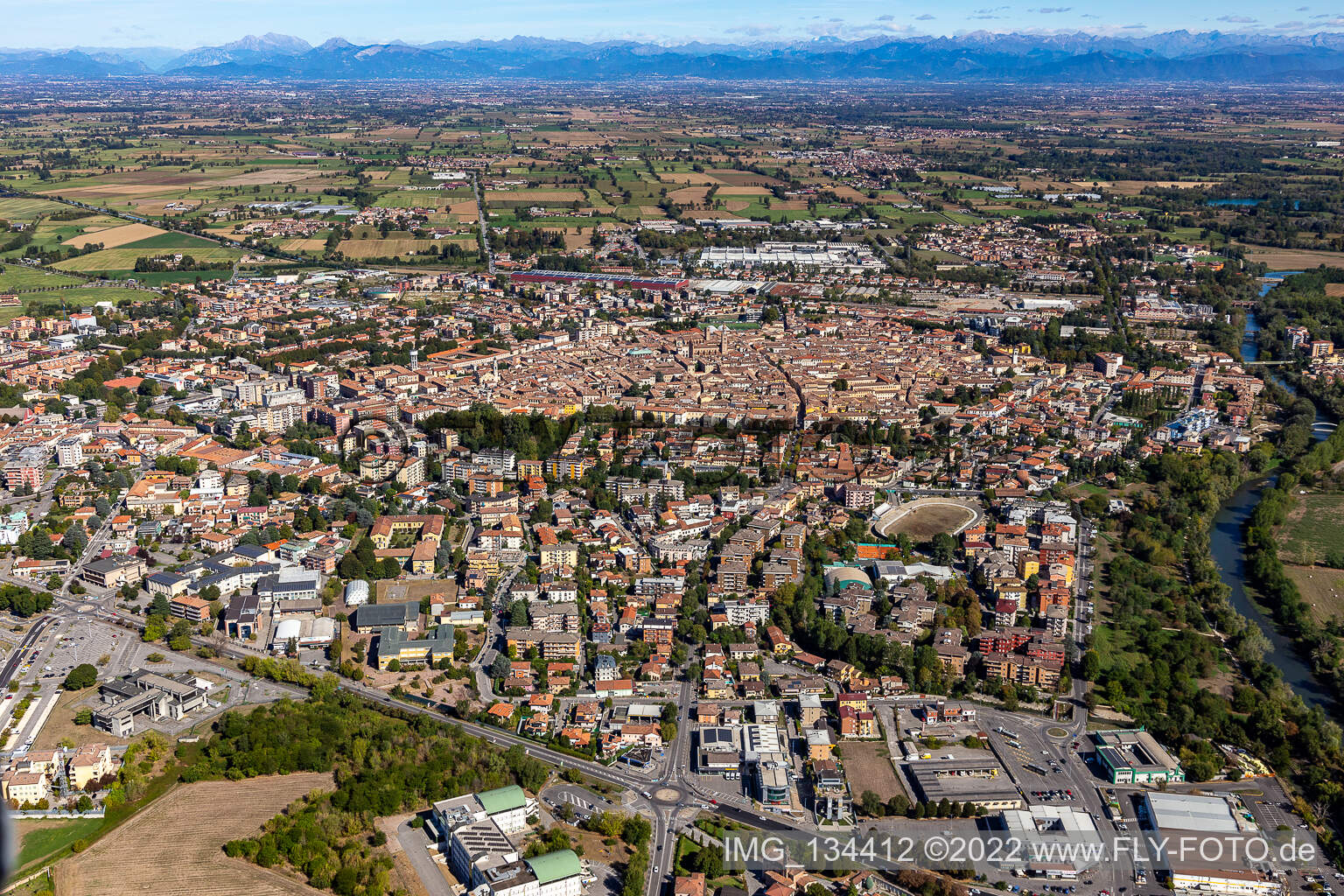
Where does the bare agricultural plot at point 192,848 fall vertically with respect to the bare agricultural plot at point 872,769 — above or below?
below

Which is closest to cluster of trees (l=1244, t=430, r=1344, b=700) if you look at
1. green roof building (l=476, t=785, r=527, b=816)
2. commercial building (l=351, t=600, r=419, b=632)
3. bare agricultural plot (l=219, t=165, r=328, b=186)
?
green roof building (l=476, t=785, r=527, b=816)

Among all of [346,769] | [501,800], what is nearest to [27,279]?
[346,769]

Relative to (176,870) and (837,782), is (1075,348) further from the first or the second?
(176,870)

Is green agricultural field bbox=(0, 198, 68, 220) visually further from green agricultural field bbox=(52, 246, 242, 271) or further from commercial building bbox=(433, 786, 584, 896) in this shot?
commercial building bbox=(433, 786, 584, 896)

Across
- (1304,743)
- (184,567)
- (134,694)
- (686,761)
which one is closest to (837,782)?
(686,761)

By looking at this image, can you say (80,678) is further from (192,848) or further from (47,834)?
(192,848)

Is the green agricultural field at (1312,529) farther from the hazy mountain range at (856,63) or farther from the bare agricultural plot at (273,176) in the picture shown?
the hazy mountain range at (856,63)

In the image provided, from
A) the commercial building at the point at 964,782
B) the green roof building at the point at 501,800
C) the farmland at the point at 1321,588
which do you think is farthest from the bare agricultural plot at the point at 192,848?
the farmland at the point at 1321,588

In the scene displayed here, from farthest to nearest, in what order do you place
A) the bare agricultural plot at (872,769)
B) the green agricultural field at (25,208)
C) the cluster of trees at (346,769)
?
the green agricultural field at (25,208), the bare agricultural plot at (872,769), the cluster of trees at (346,769)
